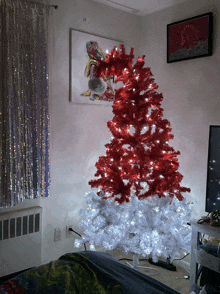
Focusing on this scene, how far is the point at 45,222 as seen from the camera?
2646 millimetres

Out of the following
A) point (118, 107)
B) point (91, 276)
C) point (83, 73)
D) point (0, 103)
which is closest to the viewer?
point (91, 276)

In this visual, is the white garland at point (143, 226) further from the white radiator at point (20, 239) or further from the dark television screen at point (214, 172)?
the white radiator at point (20, 239)

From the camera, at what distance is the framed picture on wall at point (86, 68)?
2734mm

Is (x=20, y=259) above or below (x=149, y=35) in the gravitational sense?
below

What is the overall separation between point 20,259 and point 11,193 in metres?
0.62

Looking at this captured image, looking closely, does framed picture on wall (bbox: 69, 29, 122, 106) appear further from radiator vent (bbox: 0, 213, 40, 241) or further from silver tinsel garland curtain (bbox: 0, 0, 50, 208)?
radiator vent (bbox: 0, 213, 40, 241)

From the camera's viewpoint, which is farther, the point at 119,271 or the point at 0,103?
the point at 0,103

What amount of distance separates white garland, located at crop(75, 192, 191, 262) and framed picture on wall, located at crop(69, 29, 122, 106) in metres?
1.13

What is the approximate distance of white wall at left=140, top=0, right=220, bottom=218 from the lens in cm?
261

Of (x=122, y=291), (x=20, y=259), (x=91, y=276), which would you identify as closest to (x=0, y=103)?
(x=20, y=259)

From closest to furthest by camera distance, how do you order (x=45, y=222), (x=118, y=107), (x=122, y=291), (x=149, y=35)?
(x=122, y=291)
(x=118, y=107)
(x=45, y=222)
(x=149, y=35)

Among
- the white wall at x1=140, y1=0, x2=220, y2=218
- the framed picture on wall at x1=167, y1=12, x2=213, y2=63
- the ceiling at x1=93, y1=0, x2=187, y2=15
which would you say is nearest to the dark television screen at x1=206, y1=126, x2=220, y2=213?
the white wall at x1=140, y1=0, x2=220, y2=218

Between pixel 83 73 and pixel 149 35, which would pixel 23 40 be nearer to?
pixel 83 73

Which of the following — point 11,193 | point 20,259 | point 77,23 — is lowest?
point 20,259
